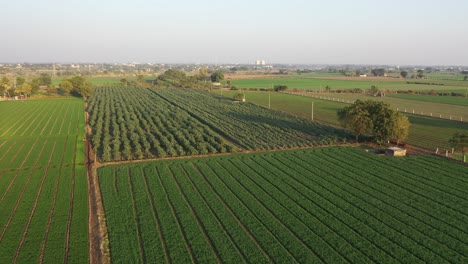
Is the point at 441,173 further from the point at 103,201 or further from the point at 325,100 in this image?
the point at 325,100

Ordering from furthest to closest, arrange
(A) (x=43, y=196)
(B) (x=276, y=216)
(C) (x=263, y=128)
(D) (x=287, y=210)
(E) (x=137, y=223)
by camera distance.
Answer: (C) (x=263, y=128) < (A) (x=43, y=196) < (D) (x=287, y=210) < (B) (x=276, y=216) < (E) (x=137, y=223)

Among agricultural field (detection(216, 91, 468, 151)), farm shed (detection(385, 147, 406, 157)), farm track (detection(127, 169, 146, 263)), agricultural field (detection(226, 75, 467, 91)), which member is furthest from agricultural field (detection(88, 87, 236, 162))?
agricultural field (detection(226, 75, 467, 91))

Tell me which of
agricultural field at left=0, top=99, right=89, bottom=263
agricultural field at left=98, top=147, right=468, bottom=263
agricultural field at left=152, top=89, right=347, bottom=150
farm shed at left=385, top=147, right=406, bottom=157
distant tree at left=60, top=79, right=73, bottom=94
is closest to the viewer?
agricultural field at left=98, top=147, right=468, bottom=263

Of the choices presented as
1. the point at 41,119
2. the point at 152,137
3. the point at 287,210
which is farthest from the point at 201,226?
the point at 41,119

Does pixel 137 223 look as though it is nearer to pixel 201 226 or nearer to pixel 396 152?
pixel 201 226

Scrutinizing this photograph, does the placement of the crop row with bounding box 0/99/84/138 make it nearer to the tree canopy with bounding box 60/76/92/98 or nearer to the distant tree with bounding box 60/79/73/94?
the tree canopy with bounding box 60/76/92/98

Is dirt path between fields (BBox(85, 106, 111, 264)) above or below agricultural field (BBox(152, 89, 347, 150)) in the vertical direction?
below
